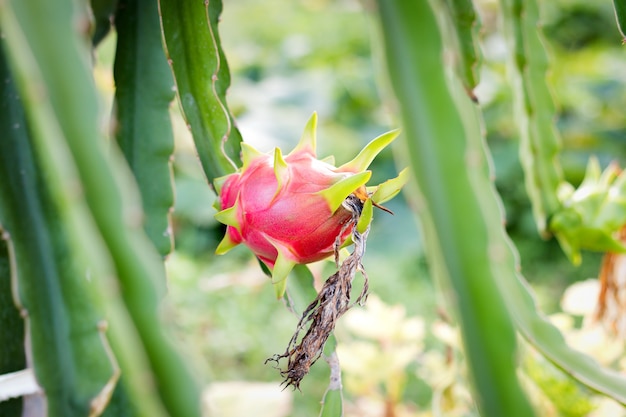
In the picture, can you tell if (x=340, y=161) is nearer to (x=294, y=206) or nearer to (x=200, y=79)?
(x=200, y=79)

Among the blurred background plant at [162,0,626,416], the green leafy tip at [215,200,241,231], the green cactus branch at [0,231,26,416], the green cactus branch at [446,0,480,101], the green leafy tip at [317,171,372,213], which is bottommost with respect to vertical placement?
the blurred background plant at [162,0,626,416]

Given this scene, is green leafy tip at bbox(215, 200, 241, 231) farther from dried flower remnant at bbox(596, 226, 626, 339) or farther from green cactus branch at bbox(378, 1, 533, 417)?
dried flower remnant at bbox(596, 226, 626, 339)

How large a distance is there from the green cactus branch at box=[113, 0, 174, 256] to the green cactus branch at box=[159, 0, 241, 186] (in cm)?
4

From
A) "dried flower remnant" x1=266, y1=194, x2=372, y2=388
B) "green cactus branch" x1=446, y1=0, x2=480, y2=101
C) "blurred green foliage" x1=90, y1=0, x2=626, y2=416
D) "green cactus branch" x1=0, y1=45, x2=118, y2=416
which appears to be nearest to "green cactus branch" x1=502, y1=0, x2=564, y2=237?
"green cactus branch" x1=446, y1=0, x2=480, y2=101

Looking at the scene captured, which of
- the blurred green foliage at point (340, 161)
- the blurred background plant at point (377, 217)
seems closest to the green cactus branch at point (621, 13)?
the blurred background plant at point (377, 217)

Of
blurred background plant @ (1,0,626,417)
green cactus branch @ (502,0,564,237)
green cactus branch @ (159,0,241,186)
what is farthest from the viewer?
blurred background plant @ (1,0,626,417)

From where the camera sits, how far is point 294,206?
1.30ft

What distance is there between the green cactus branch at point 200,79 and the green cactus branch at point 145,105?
4cm

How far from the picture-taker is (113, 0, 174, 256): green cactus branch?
51cm

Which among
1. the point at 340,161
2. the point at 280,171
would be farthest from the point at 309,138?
the point at 340,161

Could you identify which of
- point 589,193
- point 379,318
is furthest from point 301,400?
point 589,193

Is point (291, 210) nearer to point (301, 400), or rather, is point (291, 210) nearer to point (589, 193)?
point (589, 193)

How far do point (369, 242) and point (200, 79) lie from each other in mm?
1970

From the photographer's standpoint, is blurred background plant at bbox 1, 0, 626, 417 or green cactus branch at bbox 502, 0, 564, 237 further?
blurred background plant at bbox 1, 0, 626, 417
